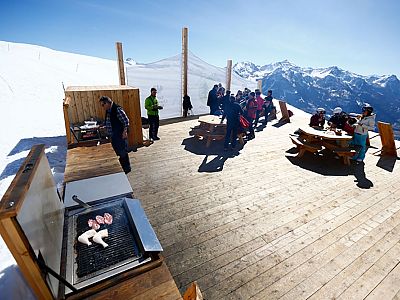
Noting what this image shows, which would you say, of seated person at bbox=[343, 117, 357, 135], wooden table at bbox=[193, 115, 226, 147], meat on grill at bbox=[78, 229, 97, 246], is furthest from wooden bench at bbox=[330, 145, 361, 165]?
meat on grill at bbox=[78, 229, 97, 246]

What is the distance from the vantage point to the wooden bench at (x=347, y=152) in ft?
21.4

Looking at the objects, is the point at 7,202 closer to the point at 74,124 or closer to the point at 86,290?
the point at 86,290

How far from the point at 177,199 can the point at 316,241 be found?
8.94 ft

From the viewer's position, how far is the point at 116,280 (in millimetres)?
1609

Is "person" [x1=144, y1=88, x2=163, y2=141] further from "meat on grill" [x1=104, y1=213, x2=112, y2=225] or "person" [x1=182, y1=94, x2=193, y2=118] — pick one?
"meat on grill" [x1=104, y1=213, x2=112, y2=225]

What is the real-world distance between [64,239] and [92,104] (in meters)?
5.70

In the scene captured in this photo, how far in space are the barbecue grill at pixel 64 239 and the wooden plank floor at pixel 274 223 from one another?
1.35 m

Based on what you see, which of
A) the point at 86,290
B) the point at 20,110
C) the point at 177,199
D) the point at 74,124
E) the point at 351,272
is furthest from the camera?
the point at 20,110

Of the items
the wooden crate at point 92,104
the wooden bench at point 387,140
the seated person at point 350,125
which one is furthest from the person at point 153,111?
the wooden bench at point 387,140

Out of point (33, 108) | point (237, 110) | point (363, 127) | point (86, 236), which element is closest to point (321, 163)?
point (363, 127)

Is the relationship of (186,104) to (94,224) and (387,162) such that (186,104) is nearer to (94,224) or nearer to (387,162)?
(387,162)

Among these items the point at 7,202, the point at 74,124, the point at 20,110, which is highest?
the point at 7,202

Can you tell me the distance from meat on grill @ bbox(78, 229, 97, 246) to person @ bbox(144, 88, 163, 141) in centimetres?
640

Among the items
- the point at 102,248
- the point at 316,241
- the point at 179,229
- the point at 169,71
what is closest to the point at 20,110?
the point at 169,71
